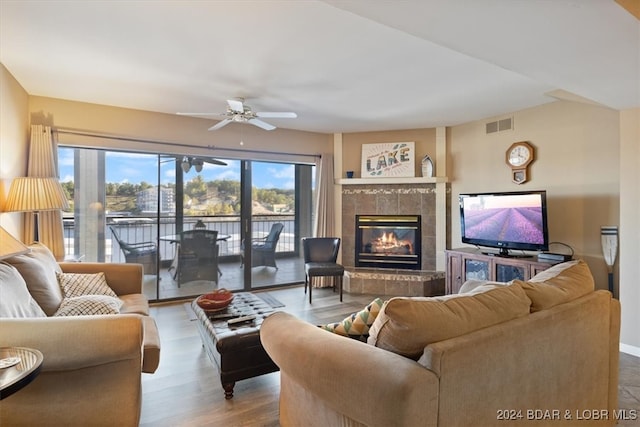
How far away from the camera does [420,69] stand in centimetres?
300

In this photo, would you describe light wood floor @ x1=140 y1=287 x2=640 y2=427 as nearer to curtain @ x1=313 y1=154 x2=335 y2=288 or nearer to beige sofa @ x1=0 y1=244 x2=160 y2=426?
beige sofa @ x1=0 y1=244 x2=160 y2=426

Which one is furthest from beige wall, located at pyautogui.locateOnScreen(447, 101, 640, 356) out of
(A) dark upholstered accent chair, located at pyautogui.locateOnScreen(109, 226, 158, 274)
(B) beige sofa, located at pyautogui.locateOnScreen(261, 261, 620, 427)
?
(A) dark upholstered accent chair, located at pyautogui.locateOnScreen(109, 226, 158, 274)

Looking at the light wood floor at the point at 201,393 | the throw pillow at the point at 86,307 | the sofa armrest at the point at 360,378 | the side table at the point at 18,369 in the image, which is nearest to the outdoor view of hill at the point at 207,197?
the light wood floor at the point at 201,393

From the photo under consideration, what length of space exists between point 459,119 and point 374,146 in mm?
1288

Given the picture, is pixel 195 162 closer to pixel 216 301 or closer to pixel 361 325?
pixel 216 301

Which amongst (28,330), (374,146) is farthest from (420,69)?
(28,330)

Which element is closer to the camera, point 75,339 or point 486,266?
point 75,339

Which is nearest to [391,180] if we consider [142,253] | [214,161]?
[214,161]

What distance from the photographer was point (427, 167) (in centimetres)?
509

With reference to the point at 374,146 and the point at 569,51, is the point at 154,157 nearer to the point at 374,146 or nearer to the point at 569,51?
the point at 374,146

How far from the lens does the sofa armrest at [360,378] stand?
108cm

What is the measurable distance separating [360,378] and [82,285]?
102 inches

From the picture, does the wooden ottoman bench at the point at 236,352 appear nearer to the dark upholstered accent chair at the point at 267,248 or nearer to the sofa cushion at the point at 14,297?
the sofa cushion at the point at 14,297

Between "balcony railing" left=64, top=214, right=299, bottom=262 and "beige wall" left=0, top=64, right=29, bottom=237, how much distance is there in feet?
2.87
